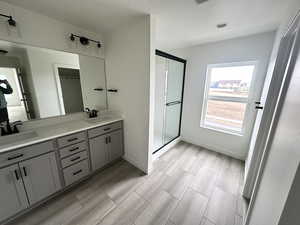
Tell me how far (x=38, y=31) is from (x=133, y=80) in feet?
4.66

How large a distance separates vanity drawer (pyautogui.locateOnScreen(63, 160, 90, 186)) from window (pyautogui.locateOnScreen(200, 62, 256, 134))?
253cm

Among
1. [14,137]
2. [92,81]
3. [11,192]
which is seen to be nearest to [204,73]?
[92,81]

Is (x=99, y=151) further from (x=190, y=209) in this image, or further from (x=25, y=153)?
(x=190, y=209)

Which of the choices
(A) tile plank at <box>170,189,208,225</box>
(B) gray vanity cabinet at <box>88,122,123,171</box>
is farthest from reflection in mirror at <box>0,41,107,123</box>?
(A) tile plank at <box>170,189,208,225</box>

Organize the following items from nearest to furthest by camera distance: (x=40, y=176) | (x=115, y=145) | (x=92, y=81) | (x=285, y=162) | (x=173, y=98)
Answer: (x=285, y=162) → (x=40, y=176) → (x=115, y=145) → (x=92, y=81) → (x=173, y=98)

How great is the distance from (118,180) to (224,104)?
2.54 m

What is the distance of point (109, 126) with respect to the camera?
2.04 metres

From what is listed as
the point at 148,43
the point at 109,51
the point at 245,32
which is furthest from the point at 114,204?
the point at 245,32

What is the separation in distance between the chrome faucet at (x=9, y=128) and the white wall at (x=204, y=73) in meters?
3.03

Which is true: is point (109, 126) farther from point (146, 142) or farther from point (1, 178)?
point (1, 178)

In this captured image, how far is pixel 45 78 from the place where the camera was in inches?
69.1

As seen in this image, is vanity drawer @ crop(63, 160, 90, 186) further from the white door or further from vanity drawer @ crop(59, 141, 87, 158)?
the white door

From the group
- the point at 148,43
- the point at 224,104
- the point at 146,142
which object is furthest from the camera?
the point at 224,104

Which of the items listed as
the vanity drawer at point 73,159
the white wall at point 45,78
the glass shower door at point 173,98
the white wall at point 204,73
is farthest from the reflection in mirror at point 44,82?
the white wall at point 204,73
